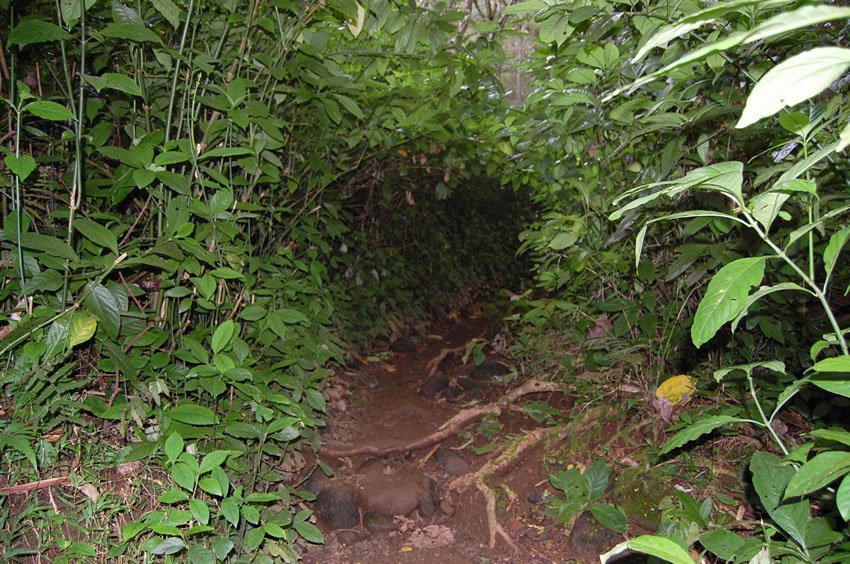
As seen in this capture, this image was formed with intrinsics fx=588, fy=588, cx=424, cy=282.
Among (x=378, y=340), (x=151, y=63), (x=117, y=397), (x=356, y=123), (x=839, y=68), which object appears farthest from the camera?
(x=378, y=340)

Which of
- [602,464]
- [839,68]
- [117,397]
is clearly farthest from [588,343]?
[839,68]

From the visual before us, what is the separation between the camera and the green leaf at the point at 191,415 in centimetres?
199

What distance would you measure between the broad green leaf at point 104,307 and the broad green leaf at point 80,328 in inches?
1.1

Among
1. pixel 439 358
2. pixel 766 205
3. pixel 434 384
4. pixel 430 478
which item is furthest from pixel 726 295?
pixel 439 358

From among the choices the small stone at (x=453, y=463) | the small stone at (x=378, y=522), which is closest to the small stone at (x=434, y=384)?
the small stone at (x=453, y=463)

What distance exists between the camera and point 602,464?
280 centimetres

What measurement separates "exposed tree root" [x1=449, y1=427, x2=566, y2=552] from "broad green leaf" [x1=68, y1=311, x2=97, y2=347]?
2.04m

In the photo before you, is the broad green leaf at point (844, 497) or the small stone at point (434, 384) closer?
the broad green leaf at point (844, 497)

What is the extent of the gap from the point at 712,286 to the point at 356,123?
338 cm

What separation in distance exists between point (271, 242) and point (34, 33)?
1.77 m

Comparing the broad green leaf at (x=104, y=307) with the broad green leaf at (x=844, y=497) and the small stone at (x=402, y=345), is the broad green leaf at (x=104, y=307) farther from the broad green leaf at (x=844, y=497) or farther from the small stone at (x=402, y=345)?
the small stone at (x=402, y=345)

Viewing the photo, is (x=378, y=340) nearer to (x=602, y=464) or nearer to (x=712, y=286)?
(x=602, y=464)

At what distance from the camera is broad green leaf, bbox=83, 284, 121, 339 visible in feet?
6.17

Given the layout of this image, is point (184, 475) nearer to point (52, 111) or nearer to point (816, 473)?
point (52, 111)
